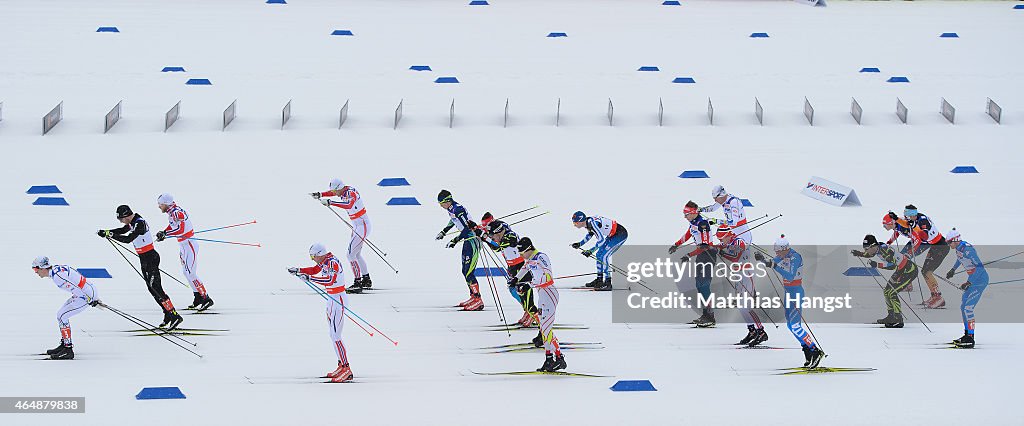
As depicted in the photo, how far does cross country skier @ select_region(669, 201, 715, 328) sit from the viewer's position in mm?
14062

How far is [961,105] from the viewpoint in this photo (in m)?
21.3

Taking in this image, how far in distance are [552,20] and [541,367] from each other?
13545 mm

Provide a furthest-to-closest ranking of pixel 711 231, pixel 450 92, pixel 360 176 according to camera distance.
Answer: pixel 450 92 → pixel 360 176 → pixel 711 231

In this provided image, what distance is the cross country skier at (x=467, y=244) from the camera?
14.3 metres

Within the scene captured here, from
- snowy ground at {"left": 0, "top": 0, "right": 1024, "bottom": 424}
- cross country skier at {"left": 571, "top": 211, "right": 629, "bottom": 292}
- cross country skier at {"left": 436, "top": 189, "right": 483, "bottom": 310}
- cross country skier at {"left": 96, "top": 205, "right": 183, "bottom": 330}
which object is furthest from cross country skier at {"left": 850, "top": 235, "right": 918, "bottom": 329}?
cross country skier at {"left": 96, "top": 205, "right": 183, "bottom": 330}

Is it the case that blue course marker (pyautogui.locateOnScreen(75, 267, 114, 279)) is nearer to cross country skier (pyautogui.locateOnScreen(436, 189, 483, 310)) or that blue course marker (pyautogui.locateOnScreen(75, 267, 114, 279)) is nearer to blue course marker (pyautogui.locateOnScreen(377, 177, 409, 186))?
cross country skier (pyautogui.locateOnScreen(436, 189, 483, 310))

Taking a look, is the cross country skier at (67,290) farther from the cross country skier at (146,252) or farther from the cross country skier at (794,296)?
the cross country skier at (794,296)

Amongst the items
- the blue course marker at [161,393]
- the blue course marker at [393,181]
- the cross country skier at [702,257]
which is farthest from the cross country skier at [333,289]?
the blue course marker at [393,181]

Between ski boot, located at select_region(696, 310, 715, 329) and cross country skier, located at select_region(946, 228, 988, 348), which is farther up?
cross country skier, located at select_region(946, 228, 988, 348)

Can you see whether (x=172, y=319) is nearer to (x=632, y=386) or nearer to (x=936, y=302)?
(x=632, y=386)

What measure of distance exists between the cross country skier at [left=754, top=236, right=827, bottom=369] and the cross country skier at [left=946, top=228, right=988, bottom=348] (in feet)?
5.15

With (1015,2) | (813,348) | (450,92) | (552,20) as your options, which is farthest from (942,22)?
(813,348)

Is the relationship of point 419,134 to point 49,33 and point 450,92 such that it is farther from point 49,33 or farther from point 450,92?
point 49,33

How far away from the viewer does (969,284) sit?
13.3m
